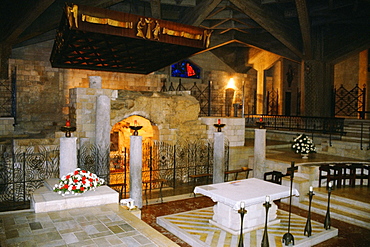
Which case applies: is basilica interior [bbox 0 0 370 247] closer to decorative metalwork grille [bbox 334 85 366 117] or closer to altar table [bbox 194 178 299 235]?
altar table [bbox 194 178 299 235]

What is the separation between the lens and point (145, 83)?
17.5m

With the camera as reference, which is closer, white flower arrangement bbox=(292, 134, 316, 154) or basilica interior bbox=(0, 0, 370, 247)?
basilica interior bbox=(0, 0, 370, 247)

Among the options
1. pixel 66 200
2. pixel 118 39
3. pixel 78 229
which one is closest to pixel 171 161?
pixel 118 39

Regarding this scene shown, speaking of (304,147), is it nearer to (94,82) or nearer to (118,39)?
(118,39)

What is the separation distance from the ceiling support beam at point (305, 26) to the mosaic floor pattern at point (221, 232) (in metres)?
8.91

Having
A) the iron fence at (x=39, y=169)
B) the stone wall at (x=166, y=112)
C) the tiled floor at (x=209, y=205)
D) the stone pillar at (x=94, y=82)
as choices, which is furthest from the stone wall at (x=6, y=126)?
the tiled floor at (x=209, y=205)

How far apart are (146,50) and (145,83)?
7689 mm

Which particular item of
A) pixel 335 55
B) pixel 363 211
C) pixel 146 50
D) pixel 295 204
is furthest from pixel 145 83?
pixel 363 211

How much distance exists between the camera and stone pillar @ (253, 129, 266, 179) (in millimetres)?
10117

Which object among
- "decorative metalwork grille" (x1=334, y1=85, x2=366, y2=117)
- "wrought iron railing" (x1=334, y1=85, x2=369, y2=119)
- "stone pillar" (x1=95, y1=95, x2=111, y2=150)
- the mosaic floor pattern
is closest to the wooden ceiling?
"wrought iron railing" (x1=334, y1=85, x2=369, y2=119)

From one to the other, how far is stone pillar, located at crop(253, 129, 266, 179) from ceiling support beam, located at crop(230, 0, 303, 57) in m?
6.05

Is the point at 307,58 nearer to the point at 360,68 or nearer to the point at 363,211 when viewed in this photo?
the point at 360,68

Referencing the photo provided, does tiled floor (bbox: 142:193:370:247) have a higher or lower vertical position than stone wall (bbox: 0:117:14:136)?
lower

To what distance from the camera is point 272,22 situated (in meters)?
14.8
